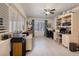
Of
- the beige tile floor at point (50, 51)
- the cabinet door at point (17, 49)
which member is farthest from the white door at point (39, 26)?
the cabinet door at point (17, 49)

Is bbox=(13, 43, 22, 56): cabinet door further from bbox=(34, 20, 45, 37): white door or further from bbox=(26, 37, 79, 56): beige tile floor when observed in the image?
bbox=(34, 20, 45, 37): white door

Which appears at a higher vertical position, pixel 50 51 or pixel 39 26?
pixel 39 26

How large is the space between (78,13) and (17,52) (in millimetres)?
4105

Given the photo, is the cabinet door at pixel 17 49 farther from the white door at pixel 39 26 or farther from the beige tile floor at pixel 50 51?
the white door at pixel 39 26

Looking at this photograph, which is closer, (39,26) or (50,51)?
(50,51)

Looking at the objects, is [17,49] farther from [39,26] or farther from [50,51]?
[39,26]

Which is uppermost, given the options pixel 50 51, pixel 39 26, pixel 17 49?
pixel 39 26

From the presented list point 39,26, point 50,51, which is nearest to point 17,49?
point 50,51

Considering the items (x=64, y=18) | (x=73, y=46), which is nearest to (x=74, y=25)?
(x=73, y=46)

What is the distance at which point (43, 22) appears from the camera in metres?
15.8

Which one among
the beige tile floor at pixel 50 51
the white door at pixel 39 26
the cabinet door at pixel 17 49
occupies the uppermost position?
the white door at pixel 39 26

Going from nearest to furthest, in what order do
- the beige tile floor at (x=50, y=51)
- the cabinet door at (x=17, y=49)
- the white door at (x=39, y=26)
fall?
the cabinet door at (x=17, y=49) < the beige tile floor at (x=50, y=51) < the white door at (x=39, y=26)

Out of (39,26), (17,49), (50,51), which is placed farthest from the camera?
(39,26)

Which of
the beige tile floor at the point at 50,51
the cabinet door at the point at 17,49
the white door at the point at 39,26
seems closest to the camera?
the cabinet door at the point at 17,49
